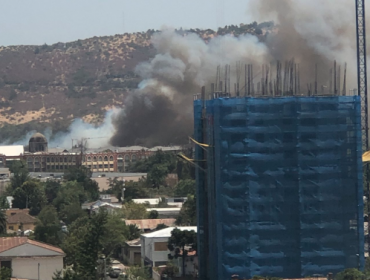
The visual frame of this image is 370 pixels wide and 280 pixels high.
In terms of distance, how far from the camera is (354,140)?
148 ft

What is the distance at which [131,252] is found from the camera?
59.3m

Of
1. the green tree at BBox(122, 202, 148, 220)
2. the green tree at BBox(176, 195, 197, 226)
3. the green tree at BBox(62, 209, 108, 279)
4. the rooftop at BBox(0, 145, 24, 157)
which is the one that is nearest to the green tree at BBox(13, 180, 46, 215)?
the green tree at BBox(122, 202, 148, 220)

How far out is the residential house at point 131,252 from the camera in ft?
191

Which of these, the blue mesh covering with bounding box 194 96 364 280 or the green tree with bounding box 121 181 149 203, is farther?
the green tree with bounding box 121 181 149 203

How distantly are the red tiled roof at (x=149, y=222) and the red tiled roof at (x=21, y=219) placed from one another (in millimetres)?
8126

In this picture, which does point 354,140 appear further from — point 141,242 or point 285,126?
point 141,242

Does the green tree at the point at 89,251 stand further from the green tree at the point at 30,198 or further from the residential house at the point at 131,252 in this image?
the green tree at the point at 30,198

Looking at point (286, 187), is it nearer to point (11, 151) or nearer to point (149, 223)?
point (149, 223)

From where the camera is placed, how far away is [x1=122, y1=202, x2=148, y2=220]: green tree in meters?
70.0

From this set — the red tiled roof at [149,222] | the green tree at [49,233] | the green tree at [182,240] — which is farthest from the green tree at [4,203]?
the green tree at [182,240]

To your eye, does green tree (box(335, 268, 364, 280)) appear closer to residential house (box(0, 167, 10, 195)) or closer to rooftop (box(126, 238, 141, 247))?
rooftop (box(126, 238, 141, 247))

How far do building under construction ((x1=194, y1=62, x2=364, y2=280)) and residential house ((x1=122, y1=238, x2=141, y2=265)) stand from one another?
13918mm

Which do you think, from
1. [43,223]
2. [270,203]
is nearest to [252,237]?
[270,203]

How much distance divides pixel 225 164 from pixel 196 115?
5.47 metres
